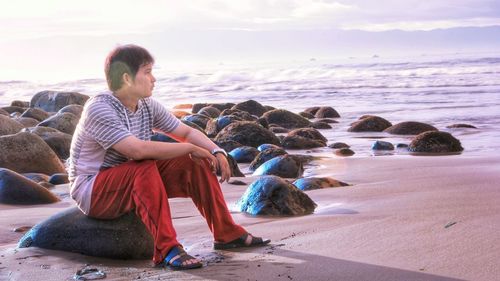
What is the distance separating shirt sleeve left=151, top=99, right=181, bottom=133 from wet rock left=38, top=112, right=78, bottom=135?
27.2 feet

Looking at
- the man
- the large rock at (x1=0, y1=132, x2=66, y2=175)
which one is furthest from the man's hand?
the large rock at (x1=0, y1=132, x2=66, y2=175)

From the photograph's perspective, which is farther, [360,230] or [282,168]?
[282,168]

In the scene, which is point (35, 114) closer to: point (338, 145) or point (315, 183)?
point (338, 145)

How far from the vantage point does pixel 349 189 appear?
22.3ft

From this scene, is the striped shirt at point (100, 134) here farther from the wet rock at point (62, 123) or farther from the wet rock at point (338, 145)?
the wet rock at point (62, 123)

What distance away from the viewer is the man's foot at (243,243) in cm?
458

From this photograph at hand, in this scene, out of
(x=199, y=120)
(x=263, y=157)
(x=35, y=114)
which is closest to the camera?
(x=263, y=157)

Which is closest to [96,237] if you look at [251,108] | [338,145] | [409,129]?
[338,145]

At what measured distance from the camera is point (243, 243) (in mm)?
4594

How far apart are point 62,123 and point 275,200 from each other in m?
7.93

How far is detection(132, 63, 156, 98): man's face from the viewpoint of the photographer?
442 cm

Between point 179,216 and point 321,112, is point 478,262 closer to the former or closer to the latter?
point 179,216

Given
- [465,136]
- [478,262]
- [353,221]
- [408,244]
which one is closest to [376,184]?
[353,221]

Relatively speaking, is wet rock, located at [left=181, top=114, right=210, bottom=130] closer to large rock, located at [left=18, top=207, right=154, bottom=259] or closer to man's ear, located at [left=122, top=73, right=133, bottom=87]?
large rock, located at [left=18, top=207, right=154, bottom=259]
